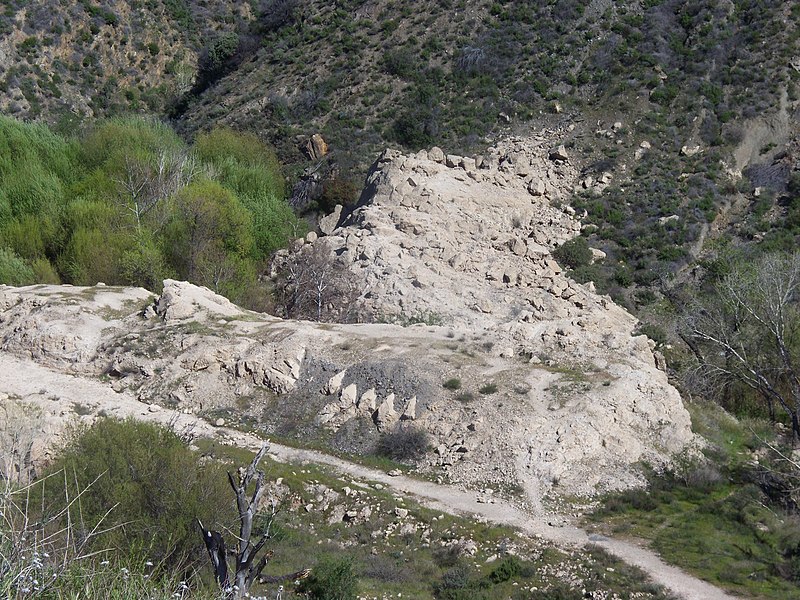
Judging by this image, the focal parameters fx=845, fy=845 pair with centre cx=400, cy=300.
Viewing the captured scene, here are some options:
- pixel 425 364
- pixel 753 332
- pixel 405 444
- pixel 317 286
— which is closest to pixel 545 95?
pixel 317 286

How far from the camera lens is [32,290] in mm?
25812

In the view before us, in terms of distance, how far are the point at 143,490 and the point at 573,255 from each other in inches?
928

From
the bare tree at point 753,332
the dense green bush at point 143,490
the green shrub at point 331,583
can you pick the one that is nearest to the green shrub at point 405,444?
the green shrub at point 331,583

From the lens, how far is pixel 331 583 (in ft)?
46.5

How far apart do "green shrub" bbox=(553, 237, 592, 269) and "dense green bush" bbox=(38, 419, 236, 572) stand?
2142cm

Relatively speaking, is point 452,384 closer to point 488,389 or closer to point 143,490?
point 488,389

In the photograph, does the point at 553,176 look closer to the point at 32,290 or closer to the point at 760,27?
the point at 760,27

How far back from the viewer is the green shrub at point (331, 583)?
1405 centimetres

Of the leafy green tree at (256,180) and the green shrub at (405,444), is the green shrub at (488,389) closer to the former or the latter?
the green shrub at (405,444)

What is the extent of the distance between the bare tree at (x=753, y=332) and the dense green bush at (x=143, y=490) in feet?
45.7

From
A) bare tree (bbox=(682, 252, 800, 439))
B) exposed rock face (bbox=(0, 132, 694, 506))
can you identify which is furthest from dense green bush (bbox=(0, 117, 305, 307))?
bare tree (bbox=(682, 252, 800, 439))

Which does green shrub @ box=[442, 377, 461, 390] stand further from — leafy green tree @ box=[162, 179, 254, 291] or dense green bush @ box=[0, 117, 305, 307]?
leafy green tree @ box=[162, 179, 254, 291]

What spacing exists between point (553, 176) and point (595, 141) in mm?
3823

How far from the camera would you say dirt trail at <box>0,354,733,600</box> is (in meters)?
16.2
